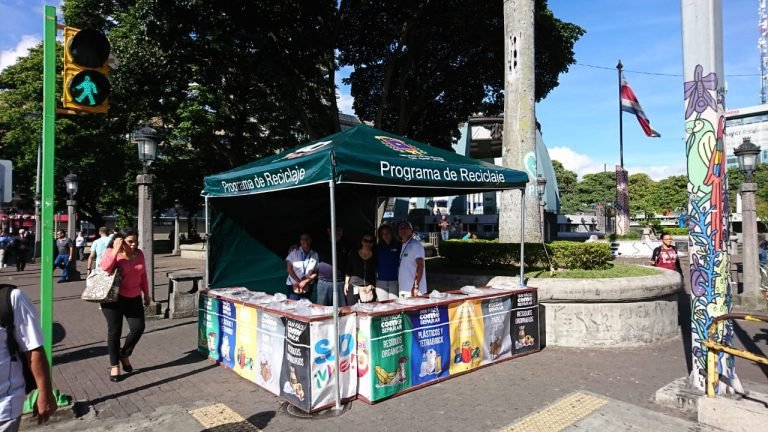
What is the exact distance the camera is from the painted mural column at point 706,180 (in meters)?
4.68

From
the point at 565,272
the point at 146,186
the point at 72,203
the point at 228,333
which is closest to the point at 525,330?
the point at 565,272

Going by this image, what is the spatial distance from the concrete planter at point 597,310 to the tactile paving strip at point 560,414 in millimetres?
2007

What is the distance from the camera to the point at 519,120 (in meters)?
9.45

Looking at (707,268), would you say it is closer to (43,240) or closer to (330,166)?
(330,166)

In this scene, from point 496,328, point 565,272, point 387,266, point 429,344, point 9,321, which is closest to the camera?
point 9,321

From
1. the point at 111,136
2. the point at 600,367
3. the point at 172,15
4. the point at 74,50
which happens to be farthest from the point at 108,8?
the point at 600,367

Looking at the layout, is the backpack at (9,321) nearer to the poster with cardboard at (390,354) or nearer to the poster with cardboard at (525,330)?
the poster with cardboard at (390,354)

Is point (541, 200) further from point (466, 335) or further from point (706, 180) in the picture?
point (706, 180)

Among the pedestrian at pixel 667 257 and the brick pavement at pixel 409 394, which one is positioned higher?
the pedestrian at pixel 667 257

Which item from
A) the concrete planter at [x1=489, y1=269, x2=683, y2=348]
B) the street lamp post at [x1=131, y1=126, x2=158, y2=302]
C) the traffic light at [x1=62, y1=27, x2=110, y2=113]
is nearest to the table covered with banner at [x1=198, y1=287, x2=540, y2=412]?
the concrete planter at [x1=489, y1=269, x2=683, y2=348]

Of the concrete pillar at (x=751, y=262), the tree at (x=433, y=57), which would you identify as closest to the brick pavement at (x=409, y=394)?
the concrete pillar at (x=751, y=262)

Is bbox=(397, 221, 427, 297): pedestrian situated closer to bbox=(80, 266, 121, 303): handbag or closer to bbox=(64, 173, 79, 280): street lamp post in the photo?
bbox=(80, 266, 121, 303): handbag

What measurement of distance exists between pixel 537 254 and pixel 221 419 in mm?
5805

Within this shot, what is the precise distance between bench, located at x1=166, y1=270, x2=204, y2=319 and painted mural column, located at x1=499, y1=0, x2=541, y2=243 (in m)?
6.44
